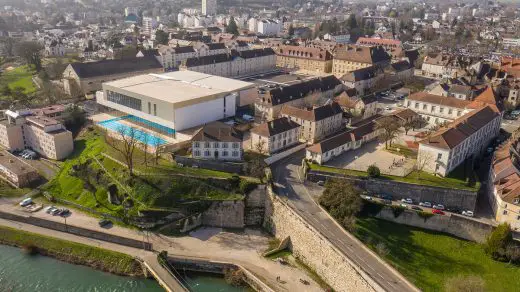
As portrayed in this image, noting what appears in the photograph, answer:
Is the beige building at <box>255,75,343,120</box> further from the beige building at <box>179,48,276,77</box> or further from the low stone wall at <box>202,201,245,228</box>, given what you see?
the beige building at <box>179,48,276,77</box>

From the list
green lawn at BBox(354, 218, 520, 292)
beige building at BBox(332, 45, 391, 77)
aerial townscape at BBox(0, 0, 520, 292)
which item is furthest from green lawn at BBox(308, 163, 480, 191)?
beige building at BBox(332, 45, 391, 77)

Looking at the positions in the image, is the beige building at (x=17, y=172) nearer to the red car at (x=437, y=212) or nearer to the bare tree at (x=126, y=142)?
the bare tree at (x=126, y=142)

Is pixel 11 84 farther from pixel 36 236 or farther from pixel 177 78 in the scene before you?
pixel 36 236

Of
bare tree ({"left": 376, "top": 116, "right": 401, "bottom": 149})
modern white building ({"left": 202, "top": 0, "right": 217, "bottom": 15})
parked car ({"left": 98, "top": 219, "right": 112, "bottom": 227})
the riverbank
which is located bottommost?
the riverbank

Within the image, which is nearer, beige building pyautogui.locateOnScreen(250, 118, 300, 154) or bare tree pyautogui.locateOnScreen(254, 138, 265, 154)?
beige building pyautogui.locateOnScreen(250, 118, 300, 154)

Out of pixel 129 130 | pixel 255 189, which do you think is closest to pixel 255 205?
pixel 255 189
